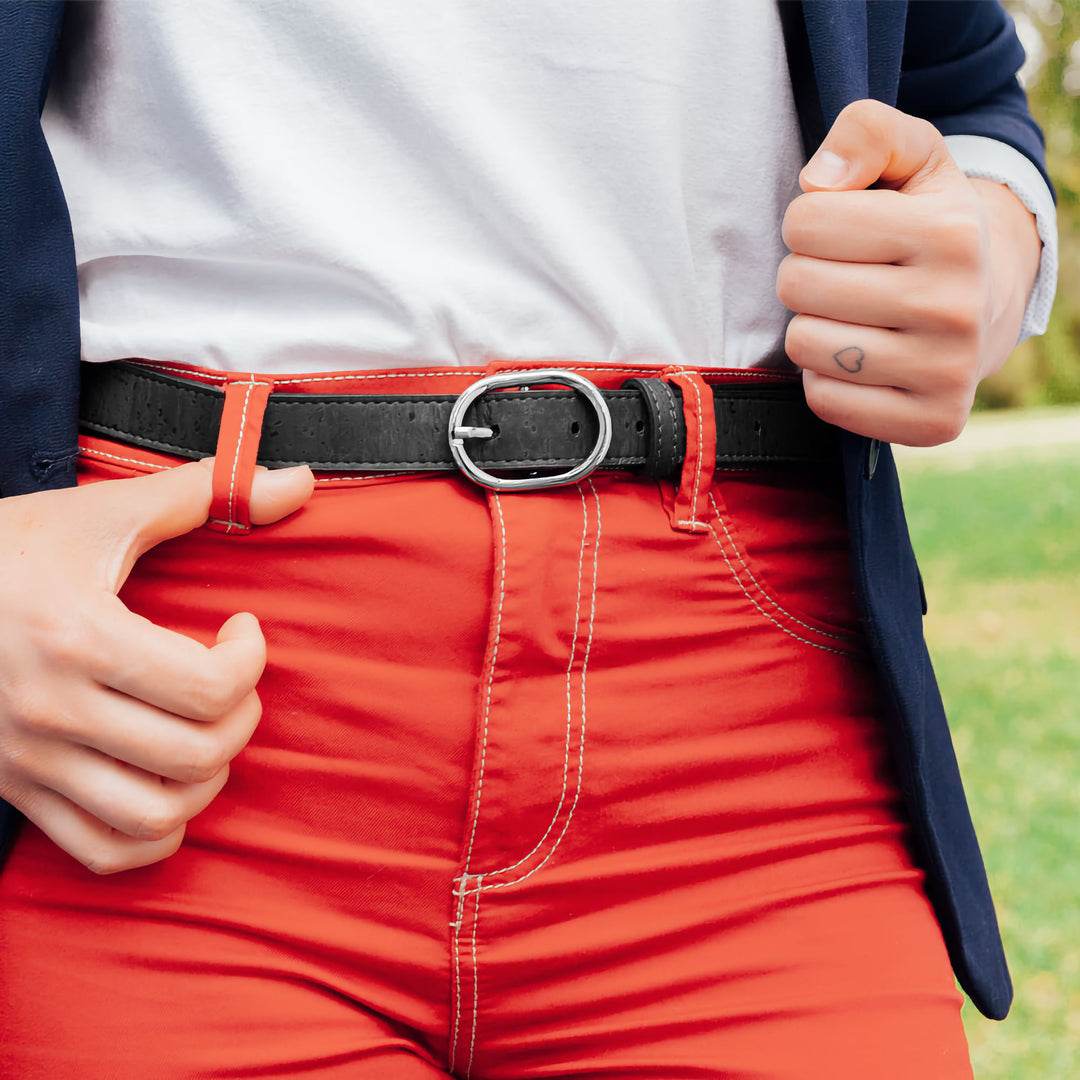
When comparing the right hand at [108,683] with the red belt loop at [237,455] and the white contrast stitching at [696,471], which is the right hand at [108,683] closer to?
the red belt loop at [237,455]

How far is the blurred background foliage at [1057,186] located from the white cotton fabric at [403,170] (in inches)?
348

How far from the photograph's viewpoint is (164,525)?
0.93 metres

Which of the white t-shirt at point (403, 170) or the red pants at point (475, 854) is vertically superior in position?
the white t-shirt at point (403, 170)

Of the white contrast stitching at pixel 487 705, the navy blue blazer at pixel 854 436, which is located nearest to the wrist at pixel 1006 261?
the navy blue blazer at pixel 854 436

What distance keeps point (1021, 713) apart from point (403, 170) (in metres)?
3.93

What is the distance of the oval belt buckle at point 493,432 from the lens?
3.17ft

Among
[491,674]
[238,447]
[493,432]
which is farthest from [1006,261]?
[238,447]

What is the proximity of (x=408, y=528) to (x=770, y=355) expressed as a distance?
1.40ft

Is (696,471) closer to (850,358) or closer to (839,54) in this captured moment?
(850,358)

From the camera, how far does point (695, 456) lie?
3.33ft

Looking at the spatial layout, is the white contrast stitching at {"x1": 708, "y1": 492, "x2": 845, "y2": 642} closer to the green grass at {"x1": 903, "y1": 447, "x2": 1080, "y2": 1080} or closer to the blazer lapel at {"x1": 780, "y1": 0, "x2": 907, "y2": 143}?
the blazer lapel at {"x1": 780, "y1": 0, "x2": 907, "y2": 143}

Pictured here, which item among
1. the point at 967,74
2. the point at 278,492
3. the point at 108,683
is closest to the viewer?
the point at 108,683

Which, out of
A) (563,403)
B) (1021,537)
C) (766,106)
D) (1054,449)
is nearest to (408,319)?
(563,403)

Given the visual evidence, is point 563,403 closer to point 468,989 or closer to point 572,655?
point 572,655
